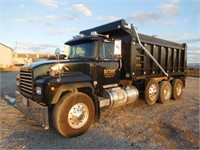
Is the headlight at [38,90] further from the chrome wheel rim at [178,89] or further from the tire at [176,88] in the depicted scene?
the chrome wheel rim at [178,89]

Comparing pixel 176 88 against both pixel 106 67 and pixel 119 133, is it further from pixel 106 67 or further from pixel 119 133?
pixel 119 133

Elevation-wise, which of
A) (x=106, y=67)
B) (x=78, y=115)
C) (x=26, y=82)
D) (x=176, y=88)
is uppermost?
(x=106, y=67)

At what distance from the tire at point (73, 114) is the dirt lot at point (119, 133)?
0.21 m

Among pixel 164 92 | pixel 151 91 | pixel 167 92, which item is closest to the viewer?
pixel 151 91

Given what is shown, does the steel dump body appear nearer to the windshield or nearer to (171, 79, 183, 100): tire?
(171, 79, 183, 100): tire

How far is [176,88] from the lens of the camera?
945 cm

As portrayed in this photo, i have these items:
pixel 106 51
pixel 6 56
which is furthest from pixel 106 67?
pixel 6 56

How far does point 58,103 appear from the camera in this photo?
14.8ft

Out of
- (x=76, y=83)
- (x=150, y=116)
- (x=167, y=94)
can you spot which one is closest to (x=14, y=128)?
(x=76, y=83)

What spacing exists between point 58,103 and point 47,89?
0.44 meters

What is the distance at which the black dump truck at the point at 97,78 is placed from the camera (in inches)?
Result: 179

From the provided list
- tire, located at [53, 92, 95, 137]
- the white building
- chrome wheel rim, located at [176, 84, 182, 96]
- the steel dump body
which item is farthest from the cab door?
the white building

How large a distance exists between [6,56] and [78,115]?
50772mm

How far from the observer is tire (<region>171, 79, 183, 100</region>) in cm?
929
